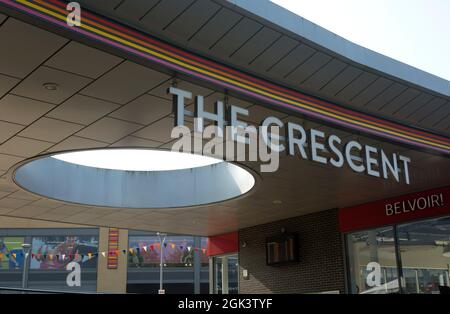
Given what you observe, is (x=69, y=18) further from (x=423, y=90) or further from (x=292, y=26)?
(x=423, y=90)

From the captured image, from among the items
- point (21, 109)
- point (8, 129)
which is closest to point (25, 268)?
point (8, 129)

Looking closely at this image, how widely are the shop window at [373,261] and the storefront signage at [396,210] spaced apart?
23cm

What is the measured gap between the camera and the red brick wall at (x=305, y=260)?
42.3 feet

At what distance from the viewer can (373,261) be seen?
1226cm

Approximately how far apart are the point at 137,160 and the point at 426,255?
6482 millimetres

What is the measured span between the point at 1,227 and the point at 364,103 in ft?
103

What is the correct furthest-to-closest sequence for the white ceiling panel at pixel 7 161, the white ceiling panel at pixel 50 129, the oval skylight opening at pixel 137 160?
the oval skylight opening at pixel 137 160, the white ceiling panel at pixel 7 161, the white ceiling panel at pixel 50 129

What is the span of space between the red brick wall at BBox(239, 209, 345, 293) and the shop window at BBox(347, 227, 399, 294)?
29cm

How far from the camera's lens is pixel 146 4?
521cm

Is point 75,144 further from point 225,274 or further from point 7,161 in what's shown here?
point 225,274

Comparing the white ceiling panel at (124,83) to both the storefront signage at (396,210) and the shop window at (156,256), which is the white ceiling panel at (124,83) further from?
the shop window at (156,256)

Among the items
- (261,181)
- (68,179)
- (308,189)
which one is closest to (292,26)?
(261,181)

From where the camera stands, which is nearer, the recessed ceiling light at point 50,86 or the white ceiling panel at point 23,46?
the white ceiling panel at point 23,46

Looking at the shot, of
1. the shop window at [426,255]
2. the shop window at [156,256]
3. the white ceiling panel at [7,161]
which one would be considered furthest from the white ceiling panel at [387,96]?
the shop window at [156,256]
